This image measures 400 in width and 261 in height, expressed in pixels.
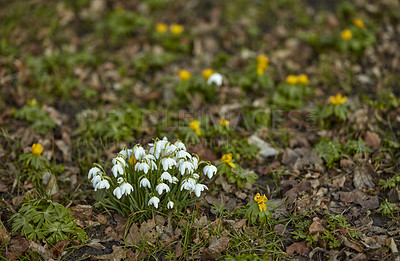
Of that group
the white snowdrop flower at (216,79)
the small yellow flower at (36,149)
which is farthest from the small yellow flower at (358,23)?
the small yellow flower at (36,149)

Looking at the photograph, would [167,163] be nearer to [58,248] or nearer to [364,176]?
[58,248]

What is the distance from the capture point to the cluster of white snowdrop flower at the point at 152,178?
107 inches

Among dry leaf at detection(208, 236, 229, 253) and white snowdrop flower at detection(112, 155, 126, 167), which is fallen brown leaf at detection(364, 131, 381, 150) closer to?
dry leaf at detection(208, 236, 229, 253)

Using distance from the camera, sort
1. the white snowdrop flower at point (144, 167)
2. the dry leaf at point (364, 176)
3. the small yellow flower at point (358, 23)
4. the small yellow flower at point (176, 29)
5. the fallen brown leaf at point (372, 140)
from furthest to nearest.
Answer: the small yellow flower at point (176, 29) < the small yellow flower at point (358, 23) < the fallen brown leaf at point (372, 140) < the dry leaf at point (364, 176) < the white snowdrop flower at point (144, 167)

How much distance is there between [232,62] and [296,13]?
1.46 meters

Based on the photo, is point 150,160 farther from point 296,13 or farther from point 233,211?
point 296,13

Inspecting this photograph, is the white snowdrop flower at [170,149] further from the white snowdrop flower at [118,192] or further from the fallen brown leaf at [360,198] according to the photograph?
the fallen brown leaf at [360,198]

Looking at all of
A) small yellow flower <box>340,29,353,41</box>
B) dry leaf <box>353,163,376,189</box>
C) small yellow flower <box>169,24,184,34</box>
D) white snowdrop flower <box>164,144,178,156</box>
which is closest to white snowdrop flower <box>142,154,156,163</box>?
white snowdrop flower <box>164,144,178,156</box>

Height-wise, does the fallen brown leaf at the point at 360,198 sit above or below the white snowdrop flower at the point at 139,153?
below

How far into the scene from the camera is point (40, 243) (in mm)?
2814

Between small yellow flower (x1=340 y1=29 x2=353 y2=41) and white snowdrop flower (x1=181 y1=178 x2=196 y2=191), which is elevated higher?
small yellow flower (x1=340 y1=29 x2=353 y2=41)

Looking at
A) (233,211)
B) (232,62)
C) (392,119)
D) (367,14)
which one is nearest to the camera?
(233,211)

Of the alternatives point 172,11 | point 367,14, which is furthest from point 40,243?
point 367,14

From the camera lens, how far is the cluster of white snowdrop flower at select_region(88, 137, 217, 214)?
2707 mm
